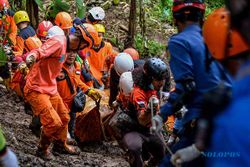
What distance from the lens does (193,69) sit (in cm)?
442

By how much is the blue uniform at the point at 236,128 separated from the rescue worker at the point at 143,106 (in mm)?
4380

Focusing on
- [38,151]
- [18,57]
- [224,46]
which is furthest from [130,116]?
[224,46]

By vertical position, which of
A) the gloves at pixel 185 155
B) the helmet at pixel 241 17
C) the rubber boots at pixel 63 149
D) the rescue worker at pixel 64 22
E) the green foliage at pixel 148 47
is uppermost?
the helmet at pixel 241 17

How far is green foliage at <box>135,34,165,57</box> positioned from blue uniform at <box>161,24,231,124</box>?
9.85 m

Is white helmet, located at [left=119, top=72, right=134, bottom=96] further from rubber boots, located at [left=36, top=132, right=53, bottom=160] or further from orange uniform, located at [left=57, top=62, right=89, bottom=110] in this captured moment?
rubber boots, located at [left=36, top=132, right=53, bottom=160]

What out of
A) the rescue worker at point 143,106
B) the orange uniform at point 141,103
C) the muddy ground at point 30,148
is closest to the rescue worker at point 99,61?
the muddy ground at point 30,148

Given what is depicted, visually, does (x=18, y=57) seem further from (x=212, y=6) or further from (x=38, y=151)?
(x=212, y=6)

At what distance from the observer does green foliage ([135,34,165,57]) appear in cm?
1438

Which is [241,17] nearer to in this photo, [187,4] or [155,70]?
[187,4]

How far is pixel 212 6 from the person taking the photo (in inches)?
714

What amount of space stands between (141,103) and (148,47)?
8.26m

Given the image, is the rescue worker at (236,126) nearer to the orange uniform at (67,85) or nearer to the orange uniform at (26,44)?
the orange uniform at (67,85)

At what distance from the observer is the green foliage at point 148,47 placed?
47.2 feet

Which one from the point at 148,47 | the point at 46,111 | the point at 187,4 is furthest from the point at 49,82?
the point at 148,47
